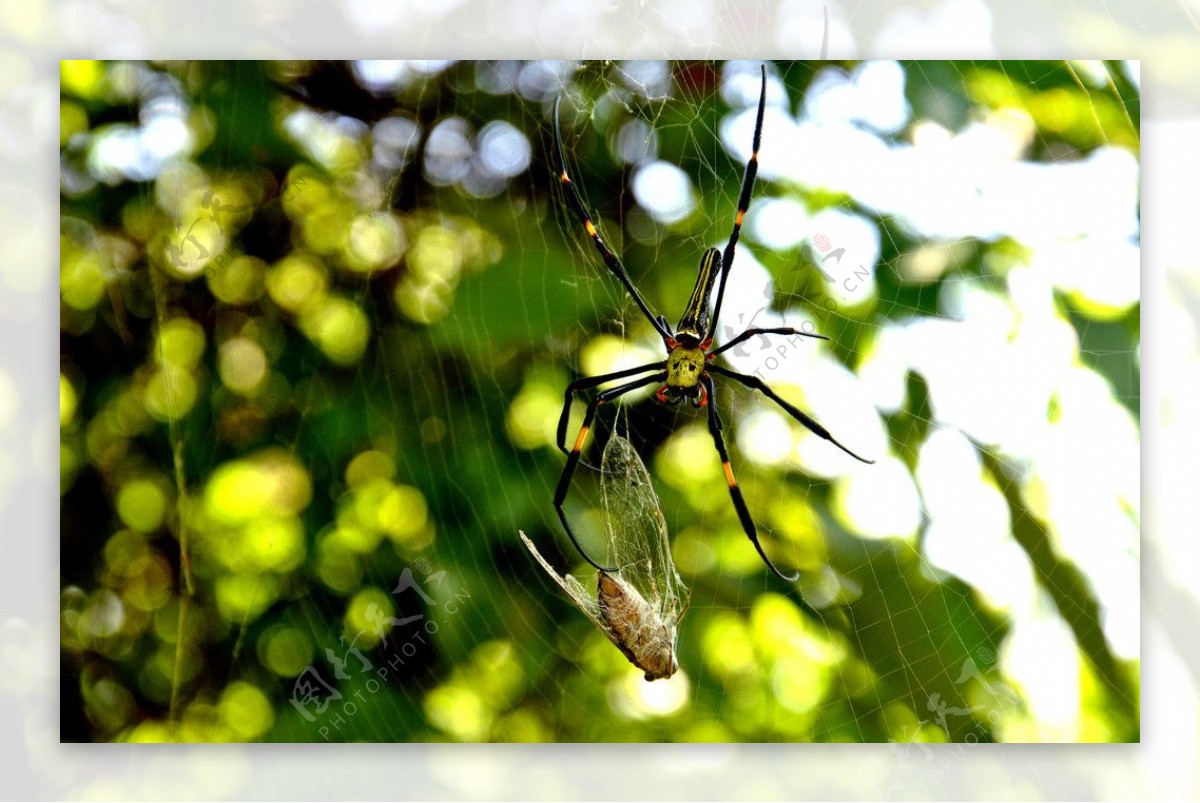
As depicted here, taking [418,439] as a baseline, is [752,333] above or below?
above

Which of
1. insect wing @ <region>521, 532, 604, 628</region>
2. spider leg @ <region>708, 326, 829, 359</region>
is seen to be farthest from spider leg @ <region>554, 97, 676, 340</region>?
insect wing @ <region>521, 532, 604, 628</region>

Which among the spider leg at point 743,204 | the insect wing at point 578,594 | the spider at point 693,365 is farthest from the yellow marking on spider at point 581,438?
the spider leg at point 743,204

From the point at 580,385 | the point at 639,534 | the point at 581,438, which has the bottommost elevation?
the point at 639,534

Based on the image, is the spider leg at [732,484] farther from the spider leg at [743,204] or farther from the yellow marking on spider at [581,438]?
the yellow marking on spider at [581,438]

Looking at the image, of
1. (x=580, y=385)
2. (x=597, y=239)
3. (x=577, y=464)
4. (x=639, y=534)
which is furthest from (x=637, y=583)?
(x=597, y=239)

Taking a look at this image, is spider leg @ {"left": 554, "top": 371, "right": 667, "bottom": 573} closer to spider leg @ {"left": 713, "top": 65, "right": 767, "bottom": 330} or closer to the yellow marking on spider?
the yellow marking on spider

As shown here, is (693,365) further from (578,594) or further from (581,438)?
(578,594)

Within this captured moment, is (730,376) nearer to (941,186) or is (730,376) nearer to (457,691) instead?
(941,186)

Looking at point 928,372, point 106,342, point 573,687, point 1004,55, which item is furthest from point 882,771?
Result: point 106,342
